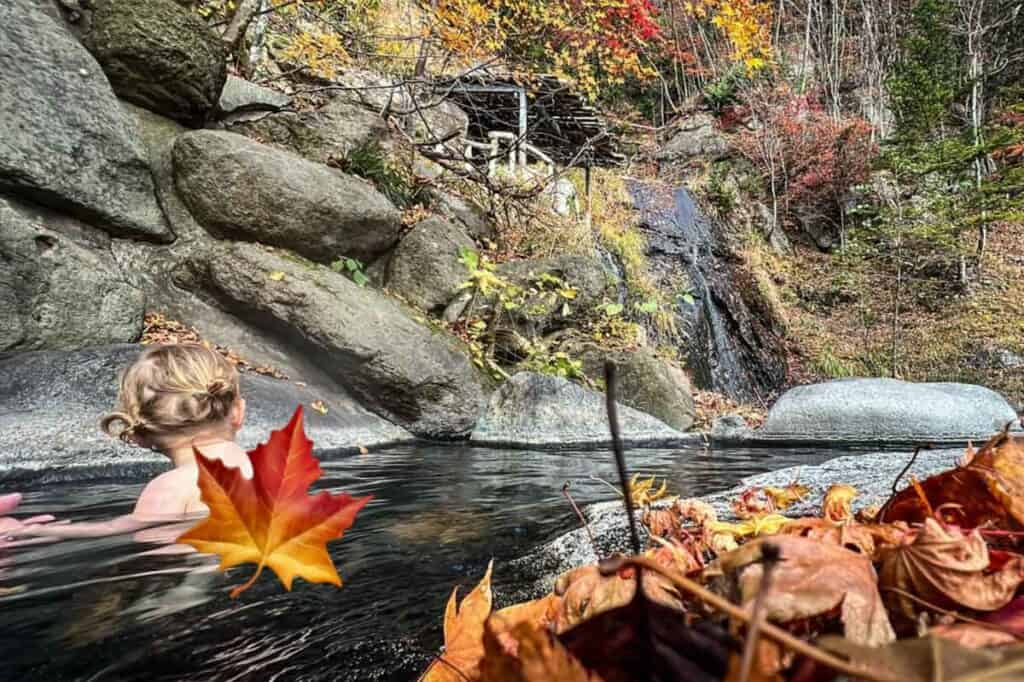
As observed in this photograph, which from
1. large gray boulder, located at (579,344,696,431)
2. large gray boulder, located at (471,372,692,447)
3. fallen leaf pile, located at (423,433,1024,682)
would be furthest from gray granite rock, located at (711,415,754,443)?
fallen leaf pile, located at (423,433,1024,682)

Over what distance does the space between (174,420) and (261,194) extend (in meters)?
5.05

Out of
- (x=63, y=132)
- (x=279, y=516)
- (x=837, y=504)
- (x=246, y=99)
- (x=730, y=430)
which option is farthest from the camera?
(x=246, y=99)

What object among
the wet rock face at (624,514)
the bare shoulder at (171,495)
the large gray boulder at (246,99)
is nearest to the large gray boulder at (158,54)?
the large gray boulder at (246,99)

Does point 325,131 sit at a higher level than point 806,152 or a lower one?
lower

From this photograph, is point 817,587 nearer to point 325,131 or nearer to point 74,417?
point 74,417

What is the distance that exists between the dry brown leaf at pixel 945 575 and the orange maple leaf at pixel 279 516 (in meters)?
0.41

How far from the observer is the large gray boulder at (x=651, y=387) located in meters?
7.43

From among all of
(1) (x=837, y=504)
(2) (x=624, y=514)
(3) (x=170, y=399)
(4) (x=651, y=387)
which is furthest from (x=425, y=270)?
(1) (x=837, y=504)

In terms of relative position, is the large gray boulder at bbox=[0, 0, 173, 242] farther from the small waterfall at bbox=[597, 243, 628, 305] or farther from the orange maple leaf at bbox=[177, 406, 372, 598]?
the small waterfall at bbox=[597, 243, 628, 305]

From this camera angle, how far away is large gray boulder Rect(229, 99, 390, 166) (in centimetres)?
830

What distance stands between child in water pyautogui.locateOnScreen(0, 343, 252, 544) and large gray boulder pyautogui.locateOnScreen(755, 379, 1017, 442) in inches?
251

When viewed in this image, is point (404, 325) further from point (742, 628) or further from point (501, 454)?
point (742, 628)

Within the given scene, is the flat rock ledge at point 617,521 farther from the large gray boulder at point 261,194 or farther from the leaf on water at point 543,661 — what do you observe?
the large gray boulder at point 261,194

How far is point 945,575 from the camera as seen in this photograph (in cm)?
38
